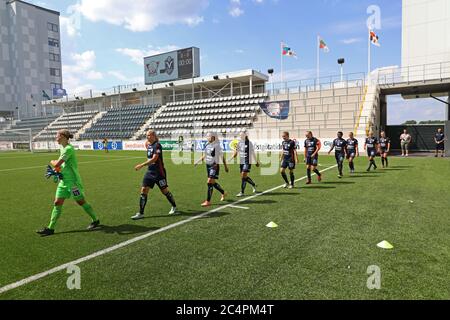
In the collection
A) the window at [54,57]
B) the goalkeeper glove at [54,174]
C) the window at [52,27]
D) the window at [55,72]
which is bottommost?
the goalkeeper glove at [54,174]

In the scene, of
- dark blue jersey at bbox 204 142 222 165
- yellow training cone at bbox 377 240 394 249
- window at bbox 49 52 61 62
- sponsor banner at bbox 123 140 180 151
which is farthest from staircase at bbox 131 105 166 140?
window at bbox 49 52 61 62

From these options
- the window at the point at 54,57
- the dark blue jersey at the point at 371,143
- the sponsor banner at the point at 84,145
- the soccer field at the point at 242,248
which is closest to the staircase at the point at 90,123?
the sponsor banner at the point at 84,145

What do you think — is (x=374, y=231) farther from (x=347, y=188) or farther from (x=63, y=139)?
(x=63, y=139)

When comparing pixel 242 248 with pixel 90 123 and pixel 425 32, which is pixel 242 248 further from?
pixel 90 123

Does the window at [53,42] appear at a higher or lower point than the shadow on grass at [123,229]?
higher

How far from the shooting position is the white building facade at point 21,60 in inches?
2822

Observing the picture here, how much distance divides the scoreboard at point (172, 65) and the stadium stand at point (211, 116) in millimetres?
5403

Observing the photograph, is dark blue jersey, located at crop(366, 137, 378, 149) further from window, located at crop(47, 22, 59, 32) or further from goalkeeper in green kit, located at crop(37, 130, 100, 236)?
window, located at crop(47, 22, 59, 32)

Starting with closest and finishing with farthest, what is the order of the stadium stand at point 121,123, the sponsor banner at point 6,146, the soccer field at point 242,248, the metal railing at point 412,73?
the soccer field at point 242,248
the metal railing at point 412,73
the stadium stand at point 121,123
the sponsor banner at point 6,146

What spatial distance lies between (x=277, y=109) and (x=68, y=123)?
41.0 m

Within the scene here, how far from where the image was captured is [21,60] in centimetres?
7256

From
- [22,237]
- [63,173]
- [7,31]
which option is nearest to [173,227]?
[63,173]

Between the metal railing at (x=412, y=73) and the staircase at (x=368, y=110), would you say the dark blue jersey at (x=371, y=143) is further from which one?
the metal railing at (x=412, y=73)

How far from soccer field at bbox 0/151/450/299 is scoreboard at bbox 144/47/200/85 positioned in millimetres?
39884
